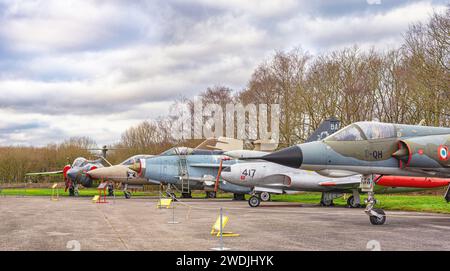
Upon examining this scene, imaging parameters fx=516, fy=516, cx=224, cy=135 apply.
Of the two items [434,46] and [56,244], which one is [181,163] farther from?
[56,244]

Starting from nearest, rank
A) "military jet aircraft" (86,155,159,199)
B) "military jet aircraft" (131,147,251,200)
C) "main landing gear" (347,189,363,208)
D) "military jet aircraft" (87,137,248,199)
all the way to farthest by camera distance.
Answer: "main landing gear" (347,189,363,208) → "military jet aircraft" (131,147,251,200) → "military jet aircraft" (87,137,248,199) → "military jet aircraft" (86,155,159,199)

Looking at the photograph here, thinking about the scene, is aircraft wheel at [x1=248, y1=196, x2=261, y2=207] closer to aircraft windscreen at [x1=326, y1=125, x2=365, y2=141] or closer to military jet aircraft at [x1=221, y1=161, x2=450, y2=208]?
military jet aircraft at [x1=221, y1=161, x2=450, y2=208]

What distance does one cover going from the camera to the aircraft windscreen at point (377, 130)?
13031 millimetres

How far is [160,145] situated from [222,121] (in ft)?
45.3

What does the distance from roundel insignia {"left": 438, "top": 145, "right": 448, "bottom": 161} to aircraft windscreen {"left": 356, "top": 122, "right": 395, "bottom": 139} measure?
118 cm

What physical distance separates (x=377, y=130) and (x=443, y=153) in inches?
67.1

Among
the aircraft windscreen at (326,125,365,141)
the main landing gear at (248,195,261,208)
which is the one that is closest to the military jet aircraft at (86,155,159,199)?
the main landing gear at (248,195,261,208)

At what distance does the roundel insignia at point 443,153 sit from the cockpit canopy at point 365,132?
3.87 feet

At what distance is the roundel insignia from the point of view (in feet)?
42.1

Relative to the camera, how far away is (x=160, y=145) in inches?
2307

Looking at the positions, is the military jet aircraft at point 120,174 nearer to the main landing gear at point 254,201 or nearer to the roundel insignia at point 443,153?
the main landing gear at point 254,201

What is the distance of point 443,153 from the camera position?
42.2ft

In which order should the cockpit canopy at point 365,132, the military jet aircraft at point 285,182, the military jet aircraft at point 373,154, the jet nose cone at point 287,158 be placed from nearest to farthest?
the jet nose cone at point 287,158, the military jet aircraft at point 373,154, the cockpit canopy at point 365,132, the military jet aircraft at point 285,182

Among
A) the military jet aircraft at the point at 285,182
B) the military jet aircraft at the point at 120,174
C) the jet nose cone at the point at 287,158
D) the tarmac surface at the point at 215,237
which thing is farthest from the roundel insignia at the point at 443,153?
the military jet aircraft at the point at 120,174
